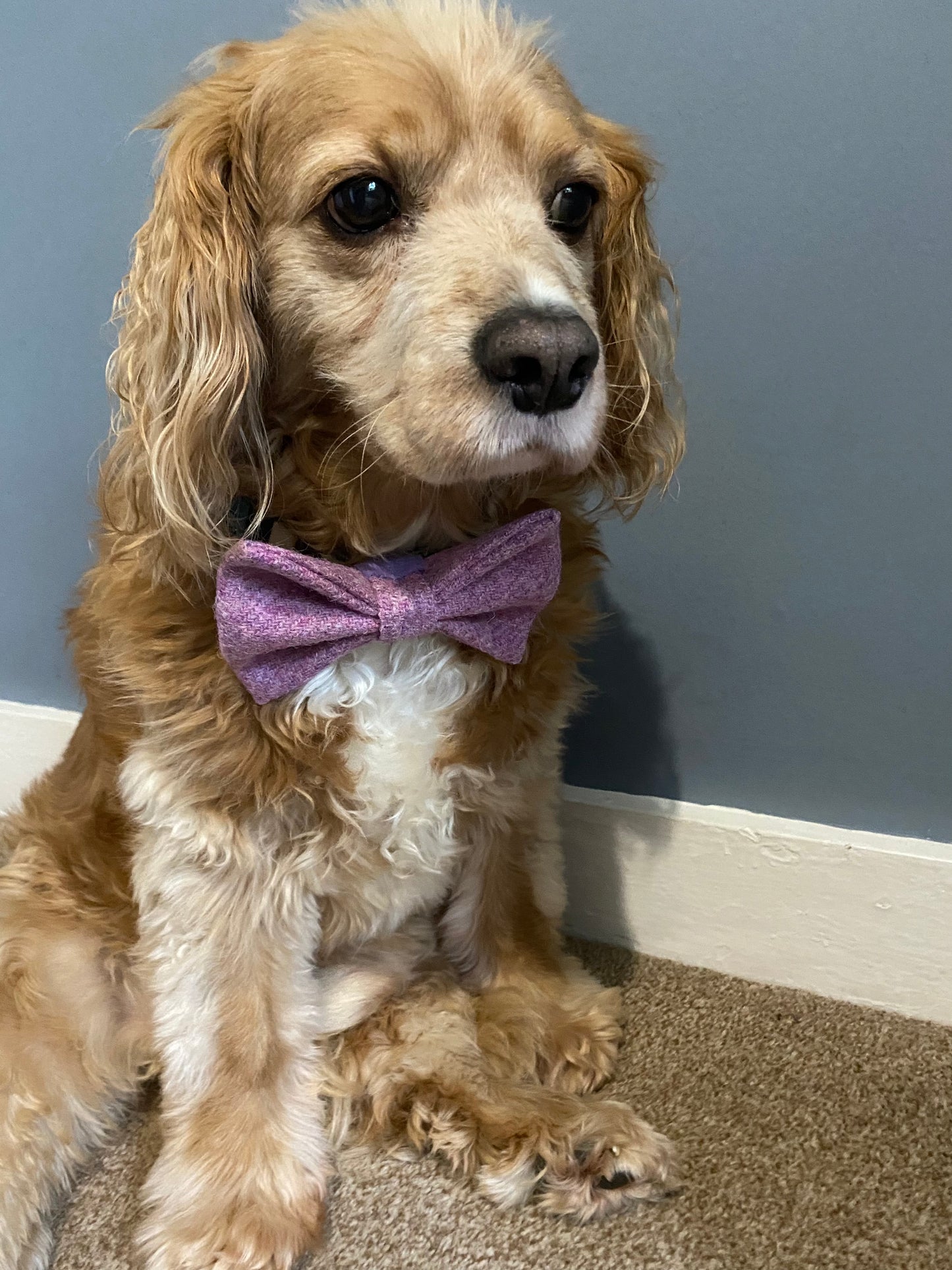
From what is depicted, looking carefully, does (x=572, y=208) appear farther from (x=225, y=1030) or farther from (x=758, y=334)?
(x=225, y=1030)

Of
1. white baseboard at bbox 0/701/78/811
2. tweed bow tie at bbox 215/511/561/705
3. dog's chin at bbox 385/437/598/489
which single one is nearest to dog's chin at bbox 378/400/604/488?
dog's chin at bbox 385/437/598/489

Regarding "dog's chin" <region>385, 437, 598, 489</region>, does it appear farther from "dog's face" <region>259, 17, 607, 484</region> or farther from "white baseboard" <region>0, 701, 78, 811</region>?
"white baseboard" <region>0, 701, 78, 811</region>

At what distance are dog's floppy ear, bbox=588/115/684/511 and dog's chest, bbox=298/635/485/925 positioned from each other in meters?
0.29

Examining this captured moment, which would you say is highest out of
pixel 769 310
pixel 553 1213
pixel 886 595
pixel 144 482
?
pixel 769 310

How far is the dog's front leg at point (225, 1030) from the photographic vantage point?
0.90 meters

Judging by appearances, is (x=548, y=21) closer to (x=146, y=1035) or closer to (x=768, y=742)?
(x=768, y=742)

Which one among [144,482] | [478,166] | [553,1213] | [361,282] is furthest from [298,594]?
[553,1213]

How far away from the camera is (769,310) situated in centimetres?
106

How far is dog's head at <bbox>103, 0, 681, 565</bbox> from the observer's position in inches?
29.3

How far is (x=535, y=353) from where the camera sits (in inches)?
27.6

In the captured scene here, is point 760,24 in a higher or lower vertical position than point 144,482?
higher

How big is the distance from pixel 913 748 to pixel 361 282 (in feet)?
2.71

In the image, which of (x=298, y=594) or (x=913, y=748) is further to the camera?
(x=913, y=748)

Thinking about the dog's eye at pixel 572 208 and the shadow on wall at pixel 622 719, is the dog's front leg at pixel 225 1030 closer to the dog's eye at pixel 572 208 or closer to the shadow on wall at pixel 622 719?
the shadow on wall at pixel 622 719
